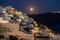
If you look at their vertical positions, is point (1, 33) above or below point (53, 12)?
below

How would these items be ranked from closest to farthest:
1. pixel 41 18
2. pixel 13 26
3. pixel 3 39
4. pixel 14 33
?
pixel 3 39, pixel 14 33, pixel 13 26, pixel 41 18

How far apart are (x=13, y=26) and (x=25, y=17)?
1.87 meters

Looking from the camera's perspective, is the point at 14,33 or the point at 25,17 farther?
the point at 25,17

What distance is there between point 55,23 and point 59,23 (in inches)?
8.3

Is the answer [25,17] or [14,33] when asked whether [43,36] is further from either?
[25,17]

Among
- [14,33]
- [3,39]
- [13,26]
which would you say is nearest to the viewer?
[3,39]

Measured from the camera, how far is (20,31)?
203 inches

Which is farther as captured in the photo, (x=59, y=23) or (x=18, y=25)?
(x=59, y=23)

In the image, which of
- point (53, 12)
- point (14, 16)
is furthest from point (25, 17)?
point (53, 12)

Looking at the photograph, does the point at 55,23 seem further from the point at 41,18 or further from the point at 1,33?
the point at 1,33

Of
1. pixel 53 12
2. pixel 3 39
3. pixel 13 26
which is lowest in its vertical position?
pixel 3 39

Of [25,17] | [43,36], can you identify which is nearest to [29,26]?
[43,36]

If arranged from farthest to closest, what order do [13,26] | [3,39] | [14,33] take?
[13,26], [14,33], [3,39]

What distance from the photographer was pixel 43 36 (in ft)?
16.7
